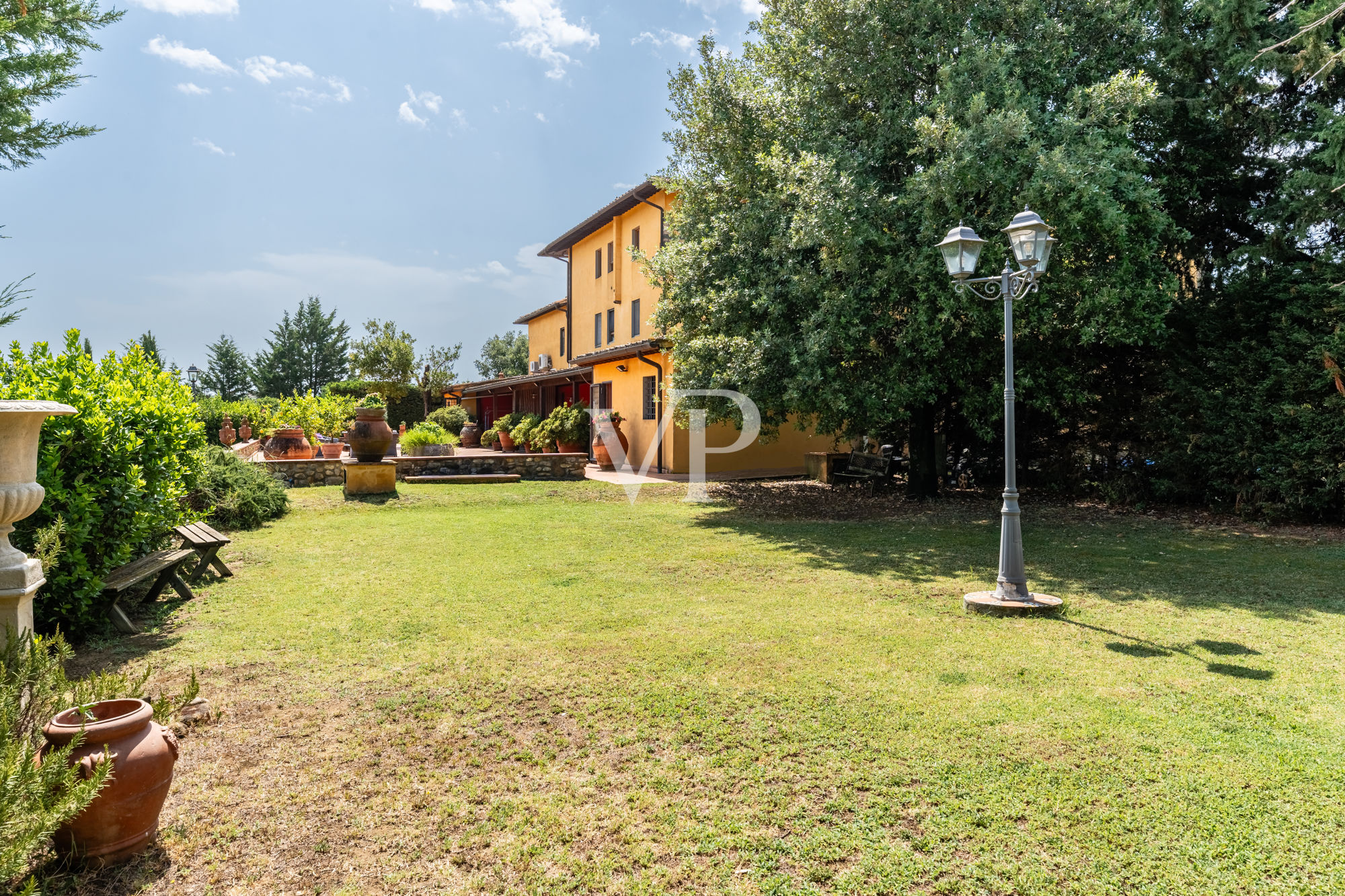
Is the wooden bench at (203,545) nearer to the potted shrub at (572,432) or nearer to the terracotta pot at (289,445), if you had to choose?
the terracotta pot at (289,445)

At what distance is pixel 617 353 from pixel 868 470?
25.6 feet

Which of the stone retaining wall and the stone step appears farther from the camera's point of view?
the stone step

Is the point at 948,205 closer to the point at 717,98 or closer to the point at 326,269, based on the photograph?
the point at 717,98

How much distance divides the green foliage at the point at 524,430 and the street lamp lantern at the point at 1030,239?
1728 centimetres

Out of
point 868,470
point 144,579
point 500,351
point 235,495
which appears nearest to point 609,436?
point 868,470

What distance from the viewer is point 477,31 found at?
1223 cm

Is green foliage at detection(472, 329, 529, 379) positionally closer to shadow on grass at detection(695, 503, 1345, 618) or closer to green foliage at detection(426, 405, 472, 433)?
green foliage at detection(426, 405, 472, 433)

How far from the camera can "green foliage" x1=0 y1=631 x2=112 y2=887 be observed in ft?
6.62

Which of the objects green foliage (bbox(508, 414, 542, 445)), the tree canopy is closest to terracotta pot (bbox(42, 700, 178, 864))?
the tree canopy

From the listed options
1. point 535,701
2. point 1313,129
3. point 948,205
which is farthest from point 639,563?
point 1313,129

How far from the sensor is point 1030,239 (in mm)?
6254

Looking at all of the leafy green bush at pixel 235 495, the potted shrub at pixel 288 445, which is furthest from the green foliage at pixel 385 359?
the leafy green bush at pixel 235 495

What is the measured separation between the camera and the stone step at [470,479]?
16109 mm

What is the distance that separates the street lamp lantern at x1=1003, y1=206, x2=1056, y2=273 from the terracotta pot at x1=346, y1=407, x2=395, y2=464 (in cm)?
1161
